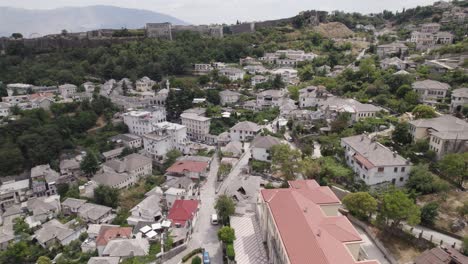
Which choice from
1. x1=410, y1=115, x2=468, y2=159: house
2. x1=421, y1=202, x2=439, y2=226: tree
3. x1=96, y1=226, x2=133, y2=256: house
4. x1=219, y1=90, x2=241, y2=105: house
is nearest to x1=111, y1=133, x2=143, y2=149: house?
x1=219, y1=90, x2=241, y2=105: house

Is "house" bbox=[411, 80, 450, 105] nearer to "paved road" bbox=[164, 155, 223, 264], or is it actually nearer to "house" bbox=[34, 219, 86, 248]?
"paved road" bbox=[164, 155, 223, 264]

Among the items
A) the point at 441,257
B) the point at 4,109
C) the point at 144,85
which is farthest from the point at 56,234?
the point at 144,85

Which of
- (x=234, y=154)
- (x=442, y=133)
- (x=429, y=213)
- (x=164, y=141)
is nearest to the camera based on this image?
(x=429, y=213)

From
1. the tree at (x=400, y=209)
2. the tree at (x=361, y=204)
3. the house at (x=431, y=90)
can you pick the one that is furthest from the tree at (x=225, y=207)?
the house at (x=431, y=90)

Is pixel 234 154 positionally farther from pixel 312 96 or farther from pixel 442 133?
pixel 442 133

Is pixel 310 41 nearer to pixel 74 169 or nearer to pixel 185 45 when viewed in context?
pixel 185 45

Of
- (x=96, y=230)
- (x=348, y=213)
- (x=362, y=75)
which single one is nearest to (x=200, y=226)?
(x=96, y=230)
